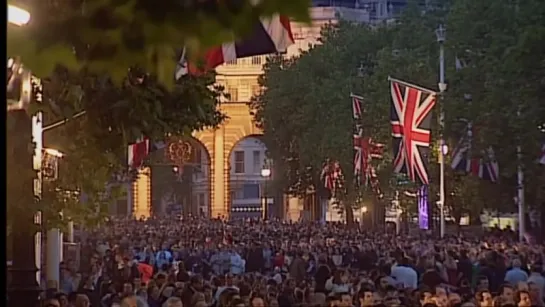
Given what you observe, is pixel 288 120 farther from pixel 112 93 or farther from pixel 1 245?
pixel 1 245

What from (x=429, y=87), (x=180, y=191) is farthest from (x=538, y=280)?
(x=180, y=191)

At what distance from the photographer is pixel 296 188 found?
50719 millimetres

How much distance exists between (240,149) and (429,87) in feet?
135

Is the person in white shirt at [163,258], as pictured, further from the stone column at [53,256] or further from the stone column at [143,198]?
the stone column at [143,198]

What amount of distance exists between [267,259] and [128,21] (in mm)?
18315

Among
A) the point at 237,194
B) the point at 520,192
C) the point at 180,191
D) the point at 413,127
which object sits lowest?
the point at 520,192

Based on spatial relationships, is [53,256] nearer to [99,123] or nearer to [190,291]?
[190,291]

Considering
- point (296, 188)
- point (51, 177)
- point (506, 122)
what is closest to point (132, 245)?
point (506, 122)

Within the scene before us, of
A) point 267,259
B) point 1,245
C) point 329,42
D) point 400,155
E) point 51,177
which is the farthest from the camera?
point 329,42

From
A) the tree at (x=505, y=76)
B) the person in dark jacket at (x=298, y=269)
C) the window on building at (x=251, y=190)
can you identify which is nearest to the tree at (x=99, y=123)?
the person in dark jacket at (x=298, y=269)

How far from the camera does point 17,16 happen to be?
12.9 feet

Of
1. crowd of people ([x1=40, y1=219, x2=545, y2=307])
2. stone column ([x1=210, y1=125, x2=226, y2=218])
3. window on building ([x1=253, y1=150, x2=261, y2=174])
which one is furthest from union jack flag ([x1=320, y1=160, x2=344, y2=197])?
window on building ([x1=253, y1=150, x2=261, y2=174])

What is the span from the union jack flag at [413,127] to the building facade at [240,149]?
13647 mm

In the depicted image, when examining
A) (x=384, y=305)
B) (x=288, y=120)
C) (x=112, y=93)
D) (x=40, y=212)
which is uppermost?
(x=288, y=120)
